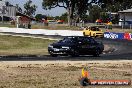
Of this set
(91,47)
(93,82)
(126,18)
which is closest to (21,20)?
(126,18)

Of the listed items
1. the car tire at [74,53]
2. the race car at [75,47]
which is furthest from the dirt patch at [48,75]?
the car tire at [74,53]

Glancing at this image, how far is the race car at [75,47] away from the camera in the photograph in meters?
27.0

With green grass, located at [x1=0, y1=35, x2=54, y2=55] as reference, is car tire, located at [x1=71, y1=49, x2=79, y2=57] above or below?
above

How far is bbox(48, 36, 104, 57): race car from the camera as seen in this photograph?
27.0 m

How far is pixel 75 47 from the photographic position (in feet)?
90.0

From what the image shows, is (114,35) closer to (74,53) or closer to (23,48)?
(23,48)

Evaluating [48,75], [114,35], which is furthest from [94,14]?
[48,75]

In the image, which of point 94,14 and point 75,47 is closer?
point 75,47

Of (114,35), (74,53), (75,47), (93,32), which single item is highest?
(75,47)

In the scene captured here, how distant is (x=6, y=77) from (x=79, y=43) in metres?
13.2

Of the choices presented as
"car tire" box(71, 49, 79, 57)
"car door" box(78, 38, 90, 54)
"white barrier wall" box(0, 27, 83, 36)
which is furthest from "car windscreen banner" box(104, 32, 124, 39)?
"car tire" box(71, 49, 79, 57)

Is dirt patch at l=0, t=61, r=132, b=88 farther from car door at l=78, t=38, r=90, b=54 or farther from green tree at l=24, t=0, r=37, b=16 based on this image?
green tree at l=24, t=0, r=37, b=16

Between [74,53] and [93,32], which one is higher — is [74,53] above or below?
above

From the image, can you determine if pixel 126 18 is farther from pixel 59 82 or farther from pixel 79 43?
pixel 59 82
